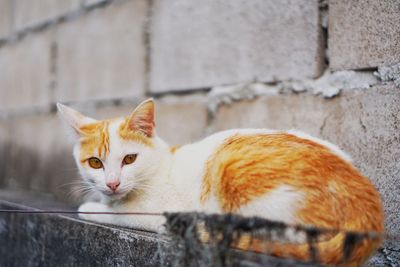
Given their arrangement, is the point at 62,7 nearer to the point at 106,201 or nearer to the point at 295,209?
the point at 106,201

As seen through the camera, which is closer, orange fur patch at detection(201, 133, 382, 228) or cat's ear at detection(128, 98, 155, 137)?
orange fur patch at detection(201, 133, 382, 228)

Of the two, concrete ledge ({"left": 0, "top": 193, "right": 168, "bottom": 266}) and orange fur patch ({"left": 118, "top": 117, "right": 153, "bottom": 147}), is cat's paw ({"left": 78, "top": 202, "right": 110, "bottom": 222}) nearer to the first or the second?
concrete ledge ({"left": 0, "top": 193, "right": 168, "bottom": 266})

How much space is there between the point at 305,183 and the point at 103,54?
72.5 inches

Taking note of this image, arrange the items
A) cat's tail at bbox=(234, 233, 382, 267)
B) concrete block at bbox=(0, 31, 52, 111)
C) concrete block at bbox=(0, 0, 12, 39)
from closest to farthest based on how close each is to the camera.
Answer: cat's tail at bbox=(234, 233, 382, 267), concrete block at bbox=(0, 31, 52, 111), concrete block at bbox=(0, 0, 12, 39)

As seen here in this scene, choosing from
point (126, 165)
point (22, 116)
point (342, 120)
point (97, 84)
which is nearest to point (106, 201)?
point (126, 165)

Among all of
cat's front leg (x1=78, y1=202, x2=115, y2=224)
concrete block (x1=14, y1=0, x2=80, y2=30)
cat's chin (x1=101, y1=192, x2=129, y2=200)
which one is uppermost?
concrete block (x1=14, y1=0, x2=80, y2=30)

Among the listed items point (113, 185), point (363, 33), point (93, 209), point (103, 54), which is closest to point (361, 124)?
point (363, 33)

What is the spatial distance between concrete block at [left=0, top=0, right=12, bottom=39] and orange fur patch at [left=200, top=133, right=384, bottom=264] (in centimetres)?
277

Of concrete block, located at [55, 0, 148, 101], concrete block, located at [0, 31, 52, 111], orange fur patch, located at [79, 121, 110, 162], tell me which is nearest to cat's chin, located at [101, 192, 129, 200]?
orange fur patch, located at [79, 121, 110, 162]

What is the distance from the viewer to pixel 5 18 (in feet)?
12.1

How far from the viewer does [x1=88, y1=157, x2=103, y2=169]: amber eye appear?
158 centimetres

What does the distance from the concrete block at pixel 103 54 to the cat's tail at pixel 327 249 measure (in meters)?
1.58

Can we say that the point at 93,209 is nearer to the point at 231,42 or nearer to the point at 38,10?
the point at 231,42

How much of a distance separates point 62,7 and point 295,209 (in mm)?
2343
